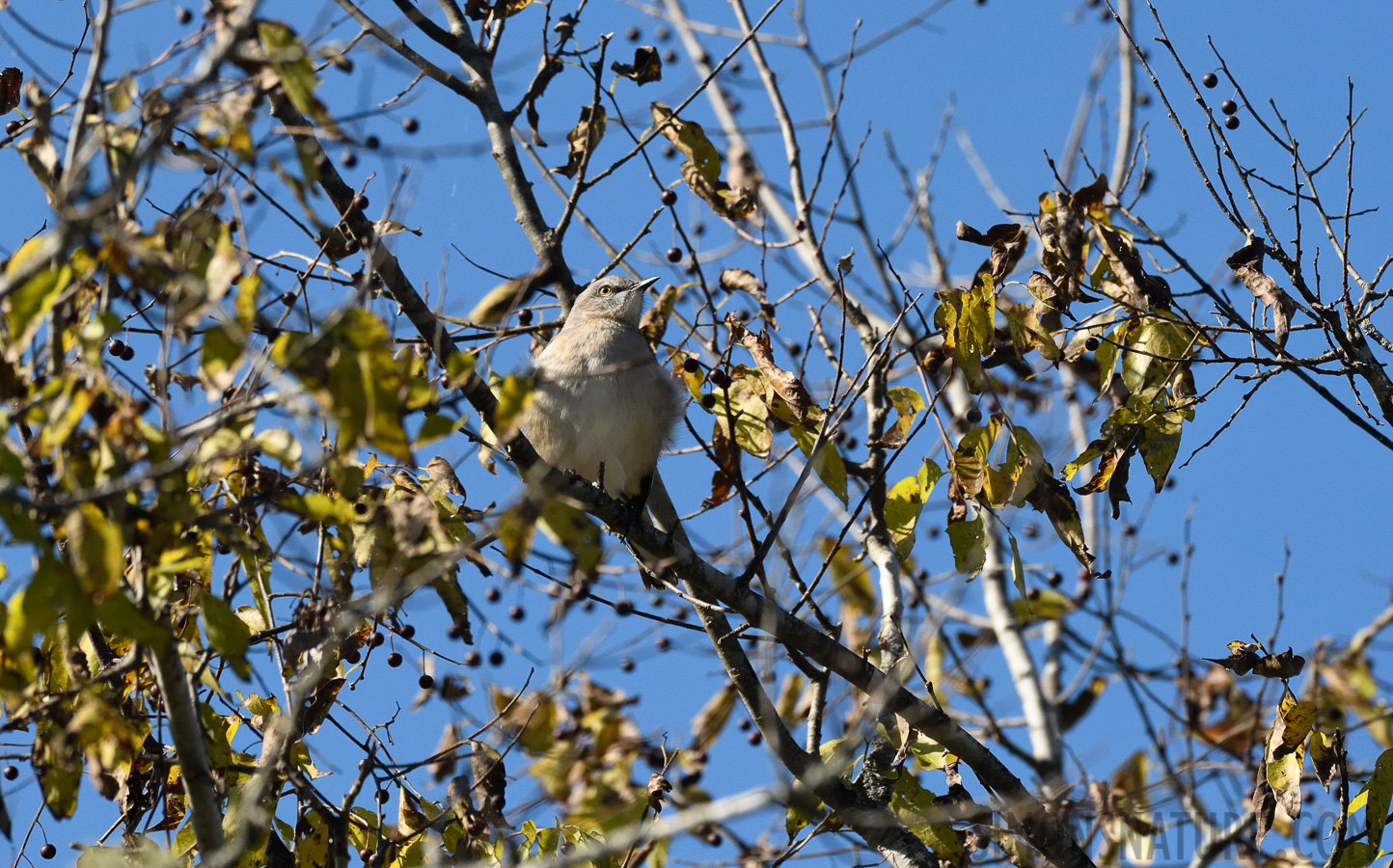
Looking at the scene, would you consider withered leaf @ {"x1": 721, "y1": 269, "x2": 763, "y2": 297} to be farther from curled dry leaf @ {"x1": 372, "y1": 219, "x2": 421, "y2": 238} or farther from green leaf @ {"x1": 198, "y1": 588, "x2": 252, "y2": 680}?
green leaf @ {"x1": 198, "y1": 588, "x2": 252, "y2": 680}

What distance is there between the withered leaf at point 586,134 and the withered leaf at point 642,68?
0.59ft

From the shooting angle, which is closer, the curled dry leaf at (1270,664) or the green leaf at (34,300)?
the green leaf at (34,300)

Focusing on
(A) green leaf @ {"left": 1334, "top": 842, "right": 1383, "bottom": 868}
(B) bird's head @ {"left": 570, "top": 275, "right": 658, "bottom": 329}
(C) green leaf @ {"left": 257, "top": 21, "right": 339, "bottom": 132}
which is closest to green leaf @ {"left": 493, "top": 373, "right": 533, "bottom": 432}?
(C) green leaf @ {"left": 257, "top": 21, "right": 339, "bottom": 132}

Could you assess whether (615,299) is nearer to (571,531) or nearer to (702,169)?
(702,169)

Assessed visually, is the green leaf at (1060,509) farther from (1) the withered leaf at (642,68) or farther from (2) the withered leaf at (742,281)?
(1) the withered leaf at (642,68)

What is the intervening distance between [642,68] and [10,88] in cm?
233

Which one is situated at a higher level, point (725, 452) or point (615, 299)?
point (615, 299)

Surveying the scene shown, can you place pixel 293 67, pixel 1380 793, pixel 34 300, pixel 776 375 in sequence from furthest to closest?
pixel 776 375
pixel 1380 793
pixel 293 67
pixel 34 300

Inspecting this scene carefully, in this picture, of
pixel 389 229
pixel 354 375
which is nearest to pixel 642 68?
pixel 389 229

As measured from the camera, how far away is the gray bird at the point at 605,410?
605 cm

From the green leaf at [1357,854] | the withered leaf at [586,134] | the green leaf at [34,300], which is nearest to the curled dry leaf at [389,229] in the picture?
the withered leaf at [586,134]

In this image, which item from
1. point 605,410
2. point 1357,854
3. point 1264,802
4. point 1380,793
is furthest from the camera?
point 605,410

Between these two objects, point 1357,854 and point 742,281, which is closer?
point 1357,854

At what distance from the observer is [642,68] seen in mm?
5109
